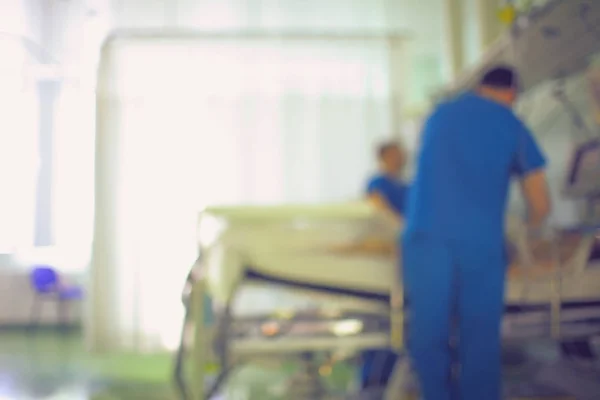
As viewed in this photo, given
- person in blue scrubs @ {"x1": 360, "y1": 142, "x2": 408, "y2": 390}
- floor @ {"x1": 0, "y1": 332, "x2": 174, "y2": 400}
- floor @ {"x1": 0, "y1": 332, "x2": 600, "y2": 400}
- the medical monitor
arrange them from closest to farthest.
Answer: the medical monitor → floor @ {"x1": 0, "y1": 332, "x2": 600, "y2": 400} → floor @ {"x1": 0, "y1": 332, "x2": 174, "y2": 400} → person in blue scrubs @ {"x1": 360, "y1": 142, "x2": 408, "y2": 390}

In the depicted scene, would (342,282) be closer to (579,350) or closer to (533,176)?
(533,176)

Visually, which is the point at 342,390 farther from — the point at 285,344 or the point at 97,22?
the point at 97,22

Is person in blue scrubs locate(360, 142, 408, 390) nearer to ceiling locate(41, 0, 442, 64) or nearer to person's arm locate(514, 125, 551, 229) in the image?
person's arm locate(514, 125, 551, 229)

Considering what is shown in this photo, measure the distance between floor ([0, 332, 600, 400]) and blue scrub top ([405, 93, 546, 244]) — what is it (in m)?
0.81

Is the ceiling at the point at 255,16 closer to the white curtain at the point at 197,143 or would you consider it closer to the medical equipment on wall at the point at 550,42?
the white curtain at the point at 197,143

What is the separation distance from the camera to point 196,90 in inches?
114

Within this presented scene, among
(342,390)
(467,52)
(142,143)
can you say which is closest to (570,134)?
(467,52)

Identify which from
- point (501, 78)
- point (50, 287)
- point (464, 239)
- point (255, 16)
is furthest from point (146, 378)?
point (255, 16)

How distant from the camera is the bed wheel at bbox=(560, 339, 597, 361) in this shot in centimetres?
180

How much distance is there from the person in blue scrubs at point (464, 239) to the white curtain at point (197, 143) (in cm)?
151

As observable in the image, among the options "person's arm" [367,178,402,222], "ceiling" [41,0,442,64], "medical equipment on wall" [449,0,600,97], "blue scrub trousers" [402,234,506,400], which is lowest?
"blue scrub trousers" [402,234,506,400]

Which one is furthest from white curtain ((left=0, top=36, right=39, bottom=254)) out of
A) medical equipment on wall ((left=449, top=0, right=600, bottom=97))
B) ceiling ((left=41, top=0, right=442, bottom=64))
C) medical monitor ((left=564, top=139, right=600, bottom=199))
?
medical monitor ((left=564, top=139, right=600, bottom=199))

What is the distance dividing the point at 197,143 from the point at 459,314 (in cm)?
202

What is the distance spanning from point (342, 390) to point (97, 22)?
2719mm
